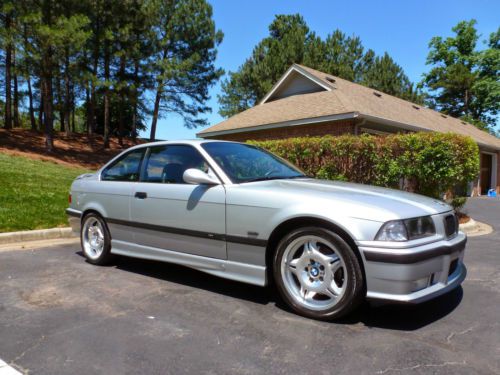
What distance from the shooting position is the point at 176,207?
164 inches

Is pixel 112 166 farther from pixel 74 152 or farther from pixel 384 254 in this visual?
pixel 74 152

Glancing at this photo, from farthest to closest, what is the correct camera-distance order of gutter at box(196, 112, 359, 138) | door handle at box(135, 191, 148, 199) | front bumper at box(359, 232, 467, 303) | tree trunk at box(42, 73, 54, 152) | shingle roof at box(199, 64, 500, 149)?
tree trunk at box(42, 73, 54, 152) < shingle roof at box(199, 64, 500, 149) < gutter at box(196, 112, 359, 138) < door handle at box(135, 191, 148, 199) < front bumper at box(359, 232, 467, 303)

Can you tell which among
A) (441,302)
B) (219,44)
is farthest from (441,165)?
(219,44)

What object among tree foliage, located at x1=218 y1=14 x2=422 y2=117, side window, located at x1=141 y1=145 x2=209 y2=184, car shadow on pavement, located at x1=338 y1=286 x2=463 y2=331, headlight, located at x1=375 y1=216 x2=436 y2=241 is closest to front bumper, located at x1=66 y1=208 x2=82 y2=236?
side window, located at x1=141 y1=145 x2=209 y2=184

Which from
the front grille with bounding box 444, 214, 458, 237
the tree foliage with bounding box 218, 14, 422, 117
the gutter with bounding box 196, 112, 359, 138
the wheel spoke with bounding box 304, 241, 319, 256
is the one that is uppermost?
the tree foliage with bounding box 218, 14, 422, 117

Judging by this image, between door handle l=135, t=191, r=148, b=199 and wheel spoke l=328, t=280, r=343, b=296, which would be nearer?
wheel spoke l=328, t=280, r=343, b=296

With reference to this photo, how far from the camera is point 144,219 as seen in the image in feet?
14.8

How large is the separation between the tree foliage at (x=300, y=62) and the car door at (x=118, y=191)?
80.8 ft

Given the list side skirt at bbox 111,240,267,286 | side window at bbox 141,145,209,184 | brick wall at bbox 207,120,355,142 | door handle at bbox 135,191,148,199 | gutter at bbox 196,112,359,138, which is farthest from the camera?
brick wall at bbox 207,120,355,142

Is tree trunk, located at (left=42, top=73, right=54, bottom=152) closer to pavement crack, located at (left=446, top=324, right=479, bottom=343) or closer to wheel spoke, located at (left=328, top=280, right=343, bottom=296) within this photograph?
wheel spoke, located at (left=328, top=280, right=343, bottom=296)

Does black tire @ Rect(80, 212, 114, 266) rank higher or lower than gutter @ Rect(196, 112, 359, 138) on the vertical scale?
lower

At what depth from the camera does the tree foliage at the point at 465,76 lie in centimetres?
3612

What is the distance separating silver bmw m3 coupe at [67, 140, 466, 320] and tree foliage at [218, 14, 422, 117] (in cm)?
2517

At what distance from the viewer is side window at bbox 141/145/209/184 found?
14.1 feet
